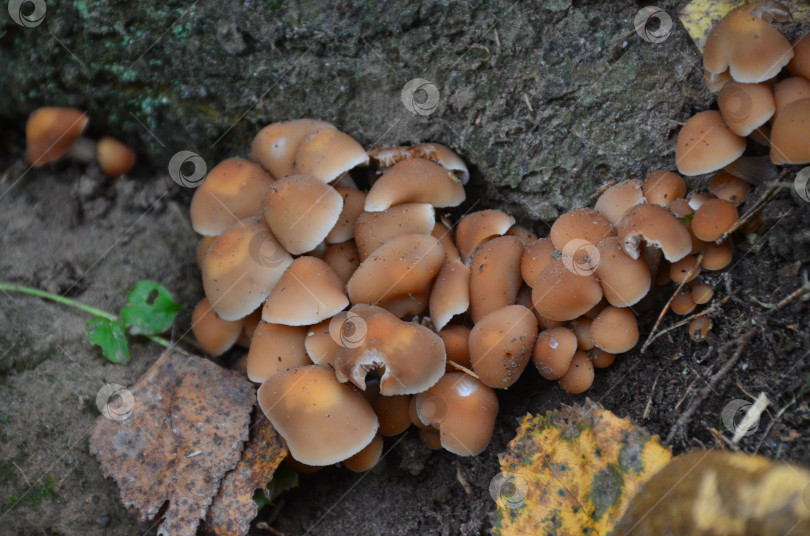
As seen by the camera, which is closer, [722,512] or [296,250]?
[722,512]

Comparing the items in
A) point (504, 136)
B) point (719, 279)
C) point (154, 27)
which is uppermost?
point (154, 27)

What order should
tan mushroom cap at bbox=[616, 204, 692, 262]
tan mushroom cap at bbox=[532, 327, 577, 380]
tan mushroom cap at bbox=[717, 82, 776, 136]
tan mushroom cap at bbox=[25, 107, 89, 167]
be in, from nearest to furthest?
1. tan mushroom cap at bbox=[717, 82, 776, 136]
2. tan mushroom cap at bbox=[616, 204, 692, 262]
3. tan mushroom cap at bbox=[532, 327, 577, 380]
4. tan mushroom cap at bbox=[25, 107, 89, 167]

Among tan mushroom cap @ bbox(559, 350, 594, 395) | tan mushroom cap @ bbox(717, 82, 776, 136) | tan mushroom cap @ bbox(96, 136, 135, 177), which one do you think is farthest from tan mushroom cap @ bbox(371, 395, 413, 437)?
tan mushroom cap @ bbox(96, 136, 135, 177)

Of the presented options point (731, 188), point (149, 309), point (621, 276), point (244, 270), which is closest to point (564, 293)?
point (621, 276)

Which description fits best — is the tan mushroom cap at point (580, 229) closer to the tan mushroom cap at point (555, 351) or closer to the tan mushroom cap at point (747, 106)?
the tan mushroom cap at point (555, 351)

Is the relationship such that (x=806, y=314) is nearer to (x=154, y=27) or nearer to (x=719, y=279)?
(x=719, y=279)

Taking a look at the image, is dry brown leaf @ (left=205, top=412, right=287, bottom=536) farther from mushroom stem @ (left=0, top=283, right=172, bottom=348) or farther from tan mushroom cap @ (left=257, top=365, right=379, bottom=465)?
mushroom stem @ (left=0, top=283, right=172, bottom=348)

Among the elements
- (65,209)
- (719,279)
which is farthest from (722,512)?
(65,209)
